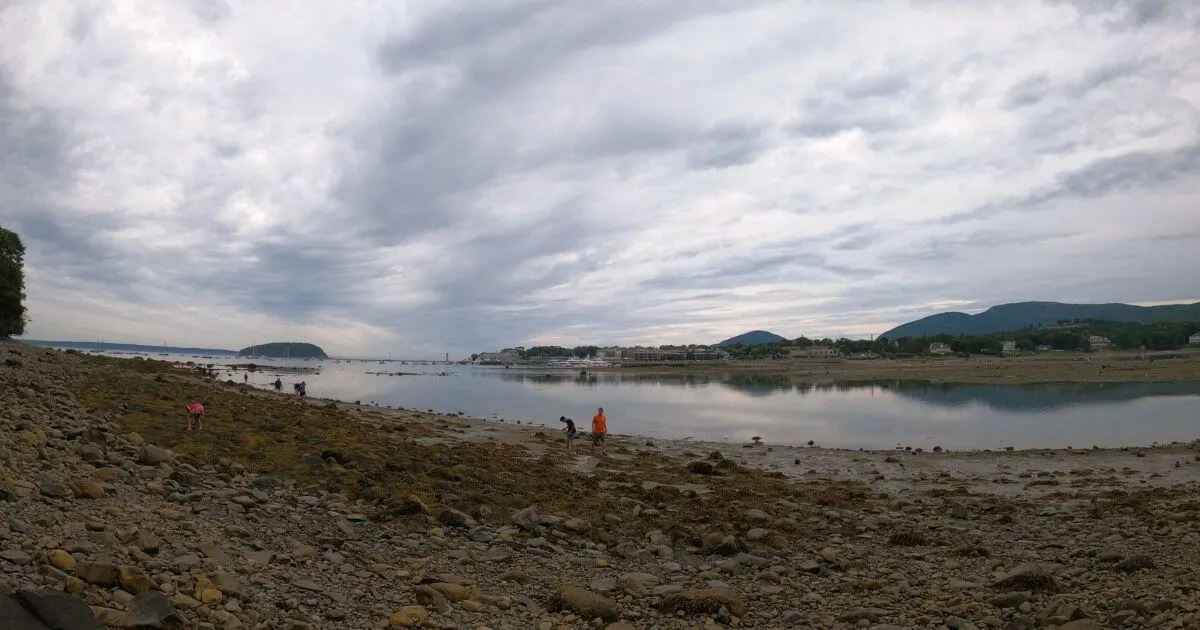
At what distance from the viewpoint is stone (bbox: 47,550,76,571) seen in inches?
239

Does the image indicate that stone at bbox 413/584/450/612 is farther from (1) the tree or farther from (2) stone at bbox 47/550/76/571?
(1) the tree

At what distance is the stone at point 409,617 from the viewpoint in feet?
23.2

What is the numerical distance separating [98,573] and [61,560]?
486mm

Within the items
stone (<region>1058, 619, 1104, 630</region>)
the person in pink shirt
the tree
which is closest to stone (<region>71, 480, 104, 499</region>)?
the person in pink shirt

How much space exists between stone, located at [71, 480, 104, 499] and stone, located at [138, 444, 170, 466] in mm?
2863

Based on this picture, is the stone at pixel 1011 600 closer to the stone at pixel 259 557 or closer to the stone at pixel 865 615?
the stone at pixel 865 615

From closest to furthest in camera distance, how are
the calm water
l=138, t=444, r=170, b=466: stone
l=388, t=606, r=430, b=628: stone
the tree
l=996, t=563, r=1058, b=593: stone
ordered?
l=388, t=606, r=430, b=628: stone → l=996, t=563, r=1058, b=593: stone → l=138, t=444, r=170, b=466: stone → the calm water → the tree

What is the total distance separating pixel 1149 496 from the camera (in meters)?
15.9

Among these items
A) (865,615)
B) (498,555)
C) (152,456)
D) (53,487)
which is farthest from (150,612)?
(865,615)

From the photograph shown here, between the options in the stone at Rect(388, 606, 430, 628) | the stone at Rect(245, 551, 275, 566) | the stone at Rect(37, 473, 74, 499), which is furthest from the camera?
the stone at Rect(37, 473, 74, 499)

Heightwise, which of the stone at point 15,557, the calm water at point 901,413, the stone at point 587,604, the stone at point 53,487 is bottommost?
the calm water at point 901,413

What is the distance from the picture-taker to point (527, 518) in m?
12.2

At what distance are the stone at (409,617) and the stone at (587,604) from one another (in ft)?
5.94

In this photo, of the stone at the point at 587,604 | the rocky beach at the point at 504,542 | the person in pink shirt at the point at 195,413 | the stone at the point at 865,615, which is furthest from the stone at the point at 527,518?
the person in pink shirt at the point at 195,413
